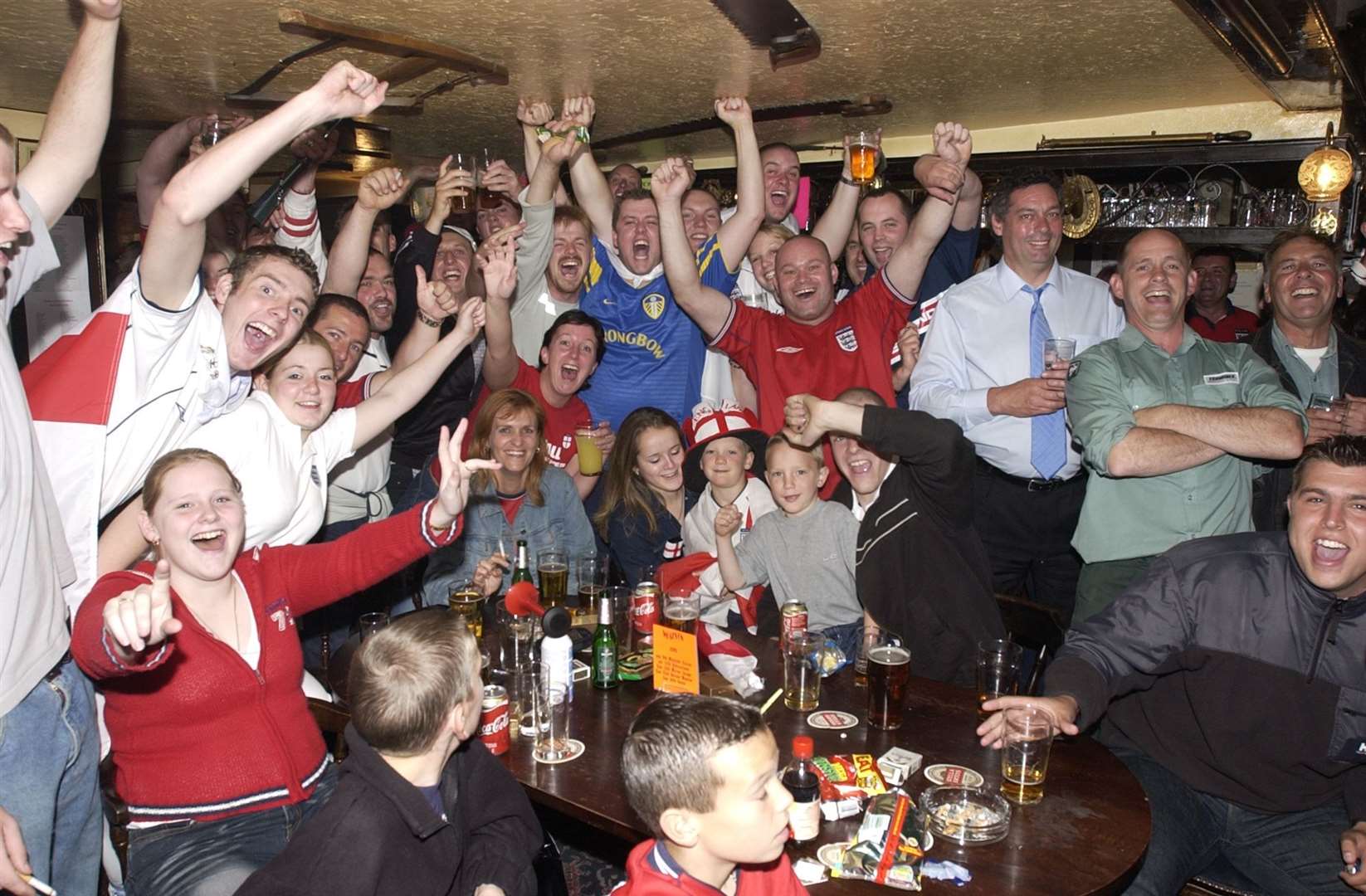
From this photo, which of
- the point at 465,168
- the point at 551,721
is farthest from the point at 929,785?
the point at 465,168

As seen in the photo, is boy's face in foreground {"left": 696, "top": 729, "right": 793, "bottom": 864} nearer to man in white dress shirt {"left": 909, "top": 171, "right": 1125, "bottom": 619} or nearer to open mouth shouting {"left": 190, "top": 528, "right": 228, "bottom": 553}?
open mouth shouting {"left": 190, "top": 528, "right": 228, "bottom": 553}

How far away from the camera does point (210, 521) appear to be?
7.48ft

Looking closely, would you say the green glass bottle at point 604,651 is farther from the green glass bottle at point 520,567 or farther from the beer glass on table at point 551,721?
the green glass bottle at point 520,567

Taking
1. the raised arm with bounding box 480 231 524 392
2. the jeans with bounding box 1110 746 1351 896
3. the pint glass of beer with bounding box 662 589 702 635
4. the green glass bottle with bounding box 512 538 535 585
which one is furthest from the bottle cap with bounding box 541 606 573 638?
the raised arm with bounding box 480 231 524 392

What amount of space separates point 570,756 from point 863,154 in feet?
9.44

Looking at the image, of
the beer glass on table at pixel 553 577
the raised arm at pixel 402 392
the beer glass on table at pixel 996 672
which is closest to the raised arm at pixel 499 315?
the raised arm at pixel 402 392

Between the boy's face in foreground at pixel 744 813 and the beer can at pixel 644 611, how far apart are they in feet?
3.98

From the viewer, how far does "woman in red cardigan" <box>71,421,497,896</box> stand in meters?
2.17

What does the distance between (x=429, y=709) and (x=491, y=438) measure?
202cm

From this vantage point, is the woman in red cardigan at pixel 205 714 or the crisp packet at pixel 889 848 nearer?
the crisp packet at pixel 889 848

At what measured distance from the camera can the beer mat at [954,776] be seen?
2.06 m

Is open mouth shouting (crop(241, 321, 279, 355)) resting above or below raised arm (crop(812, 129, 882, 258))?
below

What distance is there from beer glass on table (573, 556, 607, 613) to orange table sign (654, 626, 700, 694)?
0.47 m

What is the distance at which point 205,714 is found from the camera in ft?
7.37
